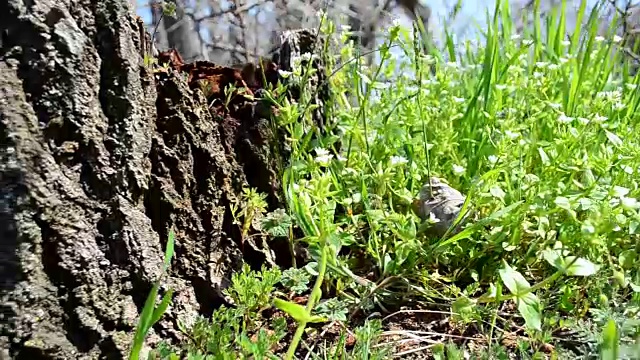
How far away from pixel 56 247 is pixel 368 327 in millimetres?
549

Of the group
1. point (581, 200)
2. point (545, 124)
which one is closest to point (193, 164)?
point (581, 200)

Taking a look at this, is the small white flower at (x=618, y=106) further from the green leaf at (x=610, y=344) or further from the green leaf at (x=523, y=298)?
the green leaf at (x=610, y=344)

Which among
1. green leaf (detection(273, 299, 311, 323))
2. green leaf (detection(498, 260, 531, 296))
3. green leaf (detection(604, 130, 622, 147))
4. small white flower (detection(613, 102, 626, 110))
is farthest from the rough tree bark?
small white flower (detection(613, 102, 626, 110))

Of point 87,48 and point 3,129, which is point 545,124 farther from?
point 3,129

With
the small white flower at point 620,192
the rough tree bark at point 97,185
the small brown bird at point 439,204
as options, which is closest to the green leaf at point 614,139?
the small white flower at point 620,192

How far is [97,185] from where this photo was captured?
112 cm

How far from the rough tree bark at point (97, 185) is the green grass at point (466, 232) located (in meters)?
0.13

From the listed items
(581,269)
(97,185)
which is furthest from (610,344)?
(97,185)

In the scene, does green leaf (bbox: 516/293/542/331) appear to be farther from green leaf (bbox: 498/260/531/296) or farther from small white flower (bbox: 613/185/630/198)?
small white flower (bbox: 613/185/630/198)

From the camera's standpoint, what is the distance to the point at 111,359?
1134mm

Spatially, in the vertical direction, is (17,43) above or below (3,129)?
above

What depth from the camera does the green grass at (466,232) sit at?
3.75 ft

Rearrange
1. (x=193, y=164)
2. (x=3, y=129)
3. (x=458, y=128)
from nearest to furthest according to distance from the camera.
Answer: (x=3, y=129) → (x=193, y=164) → (x=458, y=128)

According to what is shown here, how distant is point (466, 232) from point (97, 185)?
737 millimetres
